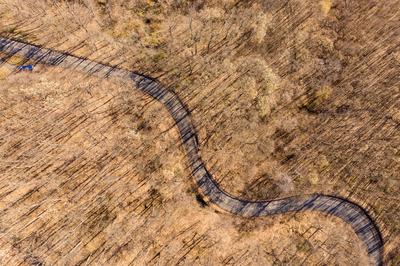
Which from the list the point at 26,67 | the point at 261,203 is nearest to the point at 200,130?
the point at 261,203

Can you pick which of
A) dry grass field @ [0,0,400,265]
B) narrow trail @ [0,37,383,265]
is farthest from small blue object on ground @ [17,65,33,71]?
narrow trail @ [0,37,383,265]

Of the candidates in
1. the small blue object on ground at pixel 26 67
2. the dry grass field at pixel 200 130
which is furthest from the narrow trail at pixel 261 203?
the small blue object on ground at pixel 26 67

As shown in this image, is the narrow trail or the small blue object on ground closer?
the narrow trail

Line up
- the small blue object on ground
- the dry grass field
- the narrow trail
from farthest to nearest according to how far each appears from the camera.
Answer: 1. the small blue object on ground
2. the narrow trail
3. the dry grass field

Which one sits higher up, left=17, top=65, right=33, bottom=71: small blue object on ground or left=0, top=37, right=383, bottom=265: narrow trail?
left=17, top=65, right=33, bottom=71: small blue object on ground

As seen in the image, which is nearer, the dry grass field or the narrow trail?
the dry grass field

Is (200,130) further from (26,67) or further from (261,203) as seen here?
(26,67)

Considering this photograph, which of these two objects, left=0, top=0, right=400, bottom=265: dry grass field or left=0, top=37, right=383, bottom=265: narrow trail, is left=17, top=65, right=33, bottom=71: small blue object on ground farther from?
left=0, top=37, right=383, bottom=265: narrow trail

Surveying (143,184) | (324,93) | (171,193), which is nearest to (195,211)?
(171,193)

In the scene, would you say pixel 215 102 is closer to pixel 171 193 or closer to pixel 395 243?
pixel 171 193

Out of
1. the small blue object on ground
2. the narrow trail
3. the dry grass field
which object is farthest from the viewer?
the small blue object on ground

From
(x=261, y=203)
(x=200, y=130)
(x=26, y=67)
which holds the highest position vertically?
(x=26, y=67)
